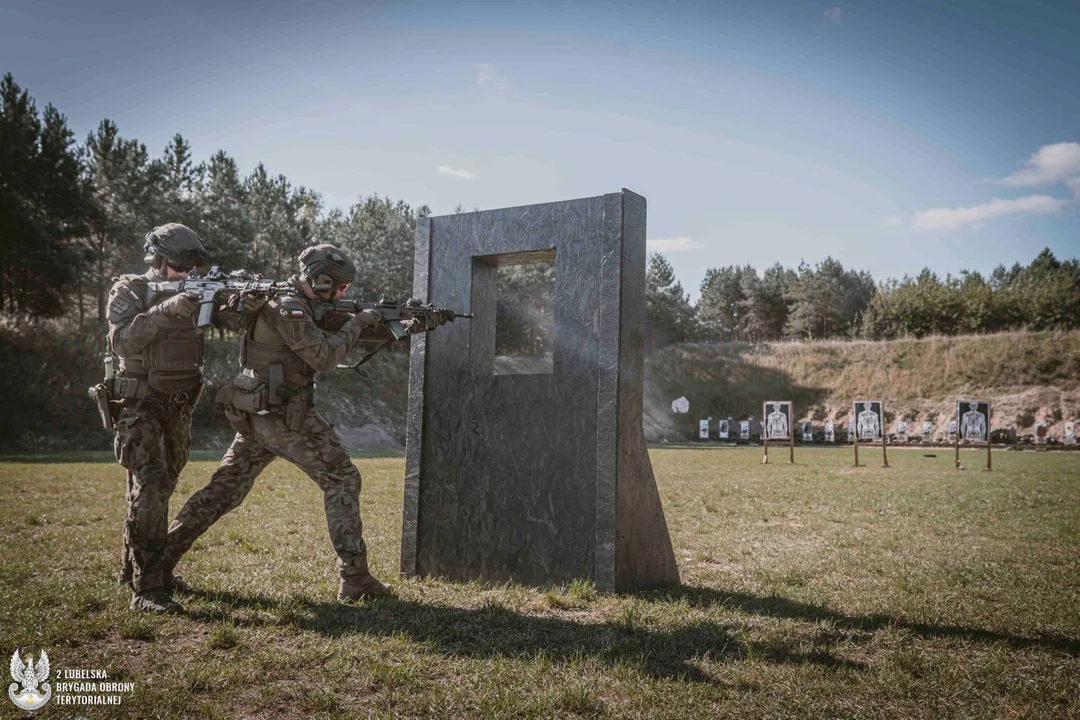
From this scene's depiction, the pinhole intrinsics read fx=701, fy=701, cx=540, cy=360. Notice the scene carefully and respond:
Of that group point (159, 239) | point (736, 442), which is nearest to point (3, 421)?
point (159, 239)

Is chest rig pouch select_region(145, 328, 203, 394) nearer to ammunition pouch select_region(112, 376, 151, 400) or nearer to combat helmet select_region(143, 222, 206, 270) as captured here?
ammunition pouch select_region(112, 376, 151, 400)

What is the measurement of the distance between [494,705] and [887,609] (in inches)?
145

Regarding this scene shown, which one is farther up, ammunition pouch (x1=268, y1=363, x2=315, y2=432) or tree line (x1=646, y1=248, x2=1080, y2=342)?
tree line (x1=646, y1=248, x2=1080, y2=342)

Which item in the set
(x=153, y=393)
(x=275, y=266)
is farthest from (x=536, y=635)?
(x=275, y=266)

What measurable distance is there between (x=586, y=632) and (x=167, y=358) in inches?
159

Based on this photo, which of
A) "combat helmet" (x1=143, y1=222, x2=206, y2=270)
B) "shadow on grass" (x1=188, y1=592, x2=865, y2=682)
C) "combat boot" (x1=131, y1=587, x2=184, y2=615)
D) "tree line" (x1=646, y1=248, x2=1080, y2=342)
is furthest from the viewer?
"tree line" (x1=646, y1=248, x2=1080, y2=342)

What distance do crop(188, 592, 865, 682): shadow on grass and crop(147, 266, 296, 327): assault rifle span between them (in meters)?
2.37

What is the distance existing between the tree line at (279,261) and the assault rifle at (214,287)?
151 cm

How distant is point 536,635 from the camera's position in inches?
190

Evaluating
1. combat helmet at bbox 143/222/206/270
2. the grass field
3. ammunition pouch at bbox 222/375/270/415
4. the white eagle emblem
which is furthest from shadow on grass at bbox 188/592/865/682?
combat helmet at bbox 143/222/206/270

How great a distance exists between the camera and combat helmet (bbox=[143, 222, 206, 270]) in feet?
19.8

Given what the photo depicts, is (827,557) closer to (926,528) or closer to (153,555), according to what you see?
(926,528)

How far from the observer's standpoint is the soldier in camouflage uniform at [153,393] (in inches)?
217

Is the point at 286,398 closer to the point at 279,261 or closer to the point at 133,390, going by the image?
the point at 133,390
